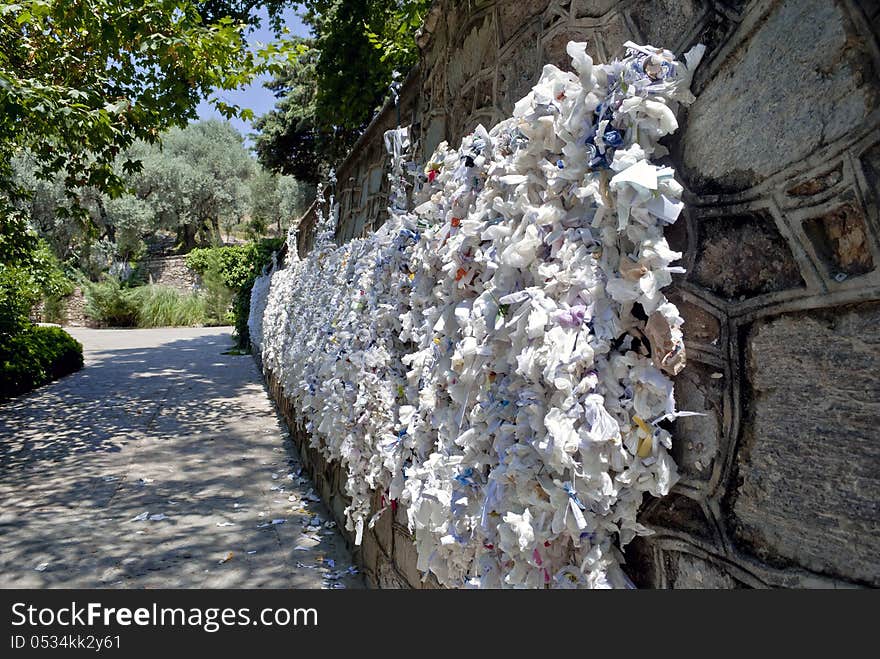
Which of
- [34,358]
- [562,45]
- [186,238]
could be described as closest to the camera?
[562,45]

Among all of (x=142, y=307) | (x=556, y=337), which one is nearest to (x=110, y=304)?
(x=142, y=307)

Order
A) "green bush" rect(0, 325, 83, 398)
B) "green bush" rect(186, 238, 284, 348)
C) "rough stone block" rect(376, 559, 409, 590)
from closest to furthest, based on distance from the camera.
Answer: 1. "rough stone block" rect(376, 559, 409, 590)
2. "green bush" rect(0, 325, 83, 398)
3. "green bush" rect(186, 238, 284, 348)

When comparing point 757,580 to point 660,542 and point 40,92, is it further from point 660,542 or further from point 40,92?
point 40,92

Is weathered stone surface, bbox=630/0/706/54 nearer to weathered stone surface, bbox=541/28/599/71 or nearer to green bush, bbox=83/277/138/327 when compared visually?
weathered stone surface, bbox=541/28/599/71

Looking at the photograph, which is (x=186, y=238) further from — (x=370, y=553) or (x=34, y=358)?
(x=370, y=553)

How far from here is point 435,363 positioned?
2.00 meters

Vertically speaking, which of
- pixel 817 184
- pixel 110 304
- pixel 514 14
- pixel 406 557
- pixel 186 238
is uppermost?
pixel 186 238

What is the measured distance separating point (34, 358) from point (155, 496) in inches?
233

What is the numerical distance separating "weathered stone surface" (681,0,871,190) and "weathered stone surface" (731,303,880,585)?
0.98 ft

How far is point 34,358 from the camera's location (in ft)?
29.4

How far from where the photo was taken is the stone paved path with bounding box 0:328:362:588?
3.30 m

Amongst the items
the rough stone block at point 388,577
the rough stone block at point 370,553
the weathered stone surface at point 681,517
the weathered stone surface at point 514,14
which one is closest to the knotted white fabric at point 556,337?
the weathered stone surface at point 681,517

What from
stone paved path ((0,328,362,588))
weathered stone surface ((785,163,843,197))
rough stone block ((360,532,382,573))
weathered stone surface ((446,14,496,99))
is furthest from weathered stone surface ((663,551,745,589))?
stone paved path ((0,328,362,588))

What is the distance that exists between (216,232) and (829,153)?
120 feet
